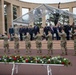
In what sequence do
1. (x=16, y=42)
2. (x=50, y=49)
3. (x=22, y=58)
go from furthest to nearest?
(x=16, y=42), (x=50, y=49), (x=22, y=58)

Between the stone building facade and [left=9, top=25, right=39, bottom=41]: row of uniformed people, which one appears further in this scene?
the stone building facade

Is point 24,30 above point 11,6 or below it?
below

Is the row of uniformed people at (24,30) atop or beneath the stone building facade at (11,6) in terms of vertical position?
beneath

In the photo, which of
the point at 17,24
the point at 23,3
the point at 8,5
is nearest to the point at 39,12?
the point at 17,24

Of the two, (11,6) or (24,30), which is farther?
(11,6)

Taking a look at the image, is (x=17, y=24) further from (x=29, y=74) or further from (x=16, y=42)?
(x=29, y=74)

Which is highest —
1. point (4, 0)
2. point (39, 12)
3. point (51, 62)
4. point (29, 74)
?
point (4, 0)

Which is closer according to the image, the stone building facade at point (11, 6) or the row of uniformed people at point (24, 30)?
the row of uniformed people at point (24, 30)

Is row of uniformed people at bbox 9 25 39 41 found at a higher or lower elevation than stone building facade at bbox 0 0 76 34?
lower

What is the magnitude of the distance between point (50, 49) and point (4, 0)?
19238mm

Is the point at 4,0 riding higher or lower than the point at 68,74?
higher

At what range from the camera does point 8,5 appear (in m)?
34.4

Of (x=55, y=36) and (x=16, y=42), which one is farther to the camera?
(x=55, y=36)

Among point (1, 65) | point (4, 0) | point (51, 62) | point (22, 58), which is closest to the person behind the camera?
point (51, 62)
